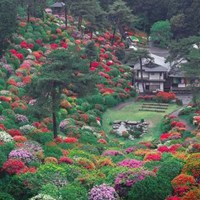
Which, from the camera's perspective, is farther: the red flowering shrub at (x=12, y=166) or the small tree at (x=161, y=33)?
the small tree at (x=161, y=33)

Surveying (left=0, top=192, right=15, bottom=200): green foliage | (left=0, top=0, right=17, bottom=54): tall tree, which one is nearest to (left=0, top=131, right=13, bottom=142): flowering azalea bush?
(left=0, top=192, right=15, bottom=200): green foliage

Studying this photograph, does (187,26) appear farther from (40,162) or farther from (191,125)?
(40,162)

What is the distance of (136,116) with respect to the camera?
166ft

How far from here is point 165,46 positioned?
78.2 m

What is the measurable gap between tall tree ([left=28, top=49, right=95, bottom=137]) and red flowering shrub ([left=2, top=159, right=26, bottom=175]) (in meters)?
8.15

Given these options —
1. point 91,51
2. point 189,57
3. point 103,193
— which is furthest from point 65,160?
point 91,51

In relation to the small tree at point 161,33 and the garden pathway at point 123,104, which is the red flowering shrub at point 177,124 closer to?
the garden pathway at point 123,104

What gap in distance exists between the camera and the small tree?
7812 cm

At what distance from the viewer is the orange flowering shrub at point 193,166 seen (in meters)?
26.1

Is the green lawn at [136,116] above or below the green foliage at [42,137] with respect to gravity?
below

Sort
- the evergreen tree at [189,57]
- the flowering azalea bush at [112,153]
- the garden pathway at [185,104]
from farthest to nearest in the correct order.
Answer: the evergreen tree at [189,57]
the garden pathway at [185,104]
the flowering azalea bush at [112,153]

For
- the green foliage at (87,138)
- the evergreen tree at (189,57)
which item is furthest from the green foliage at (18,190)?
the evergreen tree at (189,57)

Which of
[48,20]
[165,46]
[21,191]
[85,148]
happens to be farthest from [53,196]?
[165,46]

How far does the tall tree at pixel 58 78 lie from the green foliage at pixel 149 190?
1099cm
